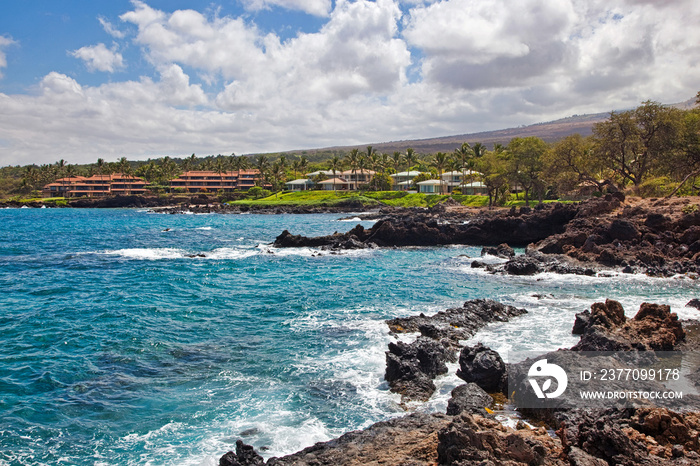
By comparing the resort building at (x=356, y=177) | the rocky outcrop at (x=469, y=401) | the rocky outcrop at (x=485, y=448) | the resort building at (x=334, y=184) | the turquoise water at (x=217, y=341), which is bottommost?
the turquoise water at (x=217, y=341)

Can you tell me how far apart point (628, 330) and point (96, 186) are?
185 metres

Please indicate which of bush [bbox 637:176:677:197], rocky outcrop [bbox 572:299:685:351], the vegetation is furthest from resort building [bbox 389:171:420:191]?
rocky outcrop [bbox 572:299:685:351]

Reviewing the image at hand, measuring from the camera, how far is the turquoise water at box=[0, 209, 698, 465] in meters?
12.8

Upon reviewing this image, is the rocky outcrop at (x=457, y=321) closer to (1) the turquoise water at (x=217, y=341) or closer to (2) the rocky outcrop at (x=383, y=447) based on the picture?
(1) the turquoise water at (x=217, y=341)

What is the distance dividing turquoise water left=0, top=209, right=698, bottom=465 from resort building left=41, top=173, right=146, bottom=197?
14078 cm

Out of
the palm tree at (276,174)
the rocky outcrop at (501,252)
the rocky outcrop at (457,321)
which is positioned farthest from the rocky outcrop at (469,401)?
the palm tree at (276,174)

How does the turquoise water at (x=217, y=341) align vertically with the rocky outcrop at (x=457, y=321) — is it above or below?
below

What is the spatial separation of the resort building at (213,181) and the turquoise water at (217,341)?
5079 inches

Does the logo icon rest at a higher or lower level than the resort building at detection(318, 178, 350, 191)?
lower

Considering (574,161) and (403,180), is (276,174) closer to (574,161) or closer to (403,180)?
(403,180)

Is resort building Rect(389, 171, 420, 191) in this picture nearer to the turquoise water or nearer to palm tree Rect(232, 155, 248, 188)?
palm tree Rect(232, 155, 248, 188)

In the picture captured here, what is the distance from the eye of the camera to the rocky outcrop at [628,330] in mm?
16191

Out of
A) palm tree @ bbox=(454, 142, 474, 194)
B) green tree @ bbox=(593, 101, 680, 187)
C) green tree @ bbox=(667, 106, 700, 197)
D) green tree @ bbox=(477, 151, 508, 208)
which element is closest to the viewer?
green tree @ bbox=(667, 106, 700, 197)

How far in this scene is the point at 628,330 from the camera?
17844mm
